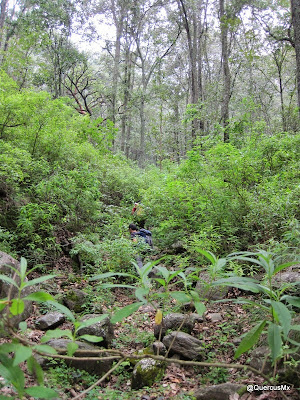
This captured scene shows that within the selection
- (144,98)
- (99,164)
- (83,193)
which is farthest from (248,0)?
(83,193)

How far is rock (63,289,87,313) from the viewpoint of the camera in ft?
15.3

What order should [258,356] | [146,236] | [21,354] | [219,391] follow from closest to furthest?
1. [21,354]
2. [219,391]
3. [258,356]
4. [146,236]

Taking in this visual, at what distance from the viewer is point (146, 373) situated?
3.28 meters

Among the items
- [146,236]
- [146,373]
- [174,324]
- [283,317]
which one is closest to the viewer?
[283,317]

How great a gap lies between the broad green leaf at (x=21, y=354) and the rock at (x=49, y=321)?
344 centimetres

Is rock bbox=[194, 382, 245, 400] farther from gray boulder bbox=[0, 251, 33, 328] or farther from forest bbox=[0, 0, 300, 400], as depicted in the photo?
gray boulder bbox=[0, 251, 33, 328]

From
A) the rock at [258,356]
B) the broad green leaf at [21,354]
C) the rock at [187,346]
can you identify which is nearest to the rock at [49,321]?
the rock at [187,346]

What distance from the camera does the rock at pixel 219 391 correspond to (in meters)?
2.70

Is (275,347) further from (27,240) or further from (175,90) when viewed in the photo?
(175,90)

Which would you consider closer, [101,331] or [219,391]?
[219,391]

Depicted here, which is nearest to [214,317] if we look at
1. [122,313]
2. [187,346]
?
[187,346]

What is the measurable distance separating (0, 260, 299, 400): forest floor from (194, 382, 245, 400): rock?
0.08 metres

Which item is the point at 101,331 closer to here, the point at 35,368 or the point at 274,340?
the point at 35,368

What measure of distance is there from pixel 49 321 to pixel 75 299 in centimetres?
71
